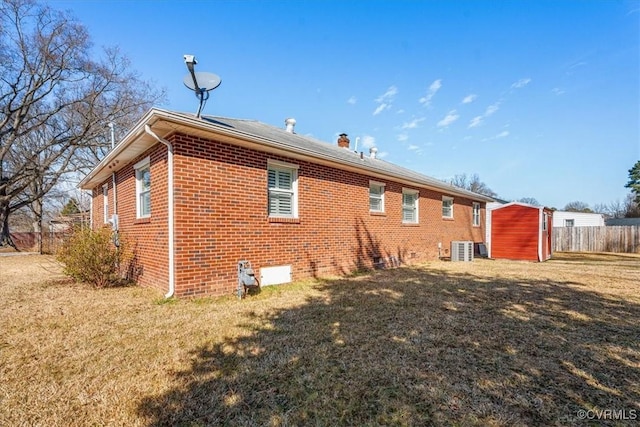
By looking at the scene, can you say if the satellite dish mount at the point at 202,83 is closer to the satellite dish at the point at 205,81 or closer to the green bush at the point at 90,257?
the satellite dish at the point at 205,81

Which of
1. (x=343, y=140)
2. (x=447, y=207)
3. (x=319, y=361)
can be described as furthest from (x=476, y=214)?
(x=319, y=361)

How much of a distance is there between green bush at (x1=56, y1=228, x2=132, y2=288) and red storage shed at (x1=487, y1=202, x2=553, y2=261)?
14618mm

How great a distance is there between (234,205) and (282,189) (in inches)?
55.6

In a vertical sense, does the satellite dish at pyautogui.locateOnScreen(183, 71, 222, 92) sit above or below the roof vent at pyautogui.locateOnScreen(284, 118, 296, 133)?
below

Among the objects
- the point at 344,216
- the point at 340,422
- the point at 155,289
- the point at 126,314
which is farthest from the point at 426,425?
the point at 344,216

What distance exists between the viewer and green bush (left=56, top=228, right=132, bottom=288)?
244 inches

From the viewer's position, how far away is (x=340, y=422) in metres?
2.04

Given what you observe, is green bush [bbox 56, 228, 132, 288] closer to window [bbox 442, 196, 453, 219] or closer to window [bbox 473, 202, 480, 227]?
window [bbox 442, 196, 453, 219]

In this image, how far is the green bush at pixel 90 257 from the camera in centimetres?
621

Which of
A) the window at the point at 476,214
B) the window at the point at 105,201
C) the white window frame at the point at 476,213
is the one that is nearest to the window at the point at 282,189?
the window at the point at 105,201

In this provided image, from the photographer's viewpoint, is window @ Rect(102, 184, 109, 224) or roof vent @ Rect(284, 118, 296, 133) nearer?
window @ Rect(102, 184, 109, 224)

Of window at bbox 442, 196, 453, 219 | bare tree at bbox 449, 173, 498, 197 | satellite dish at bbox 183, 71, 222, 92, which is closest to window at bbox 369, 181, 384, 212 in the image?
window at bbox 442, 196, 453, 219

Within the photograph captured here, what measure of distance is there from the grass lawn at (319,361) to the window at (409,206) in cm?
589

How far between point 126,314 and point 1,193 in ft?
81.2
